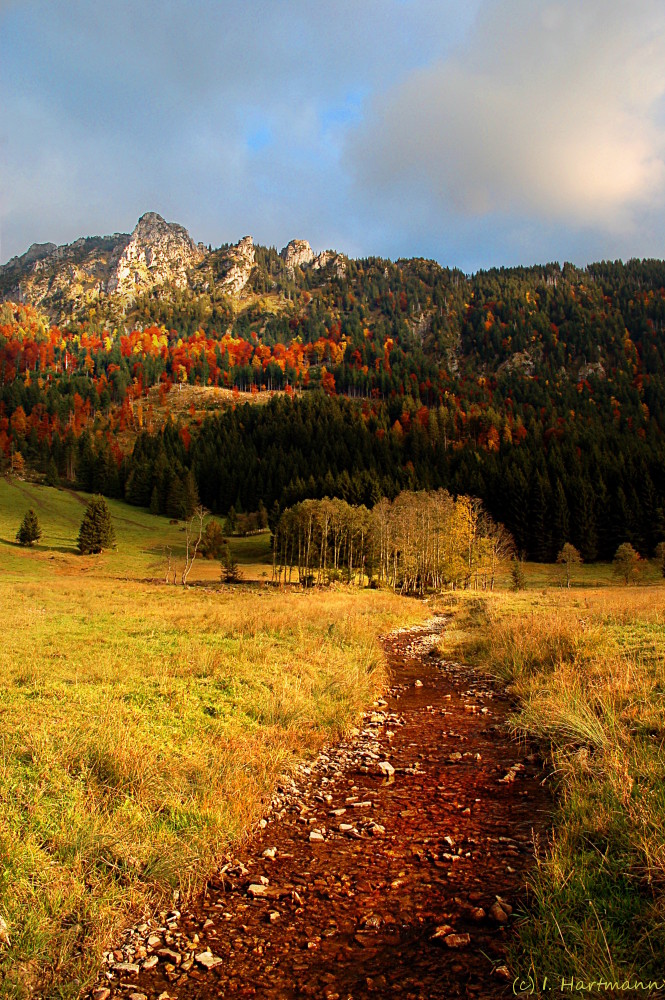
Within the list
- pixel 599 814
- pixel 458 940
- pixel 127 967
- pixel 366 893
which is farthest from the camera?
pixel 599 814

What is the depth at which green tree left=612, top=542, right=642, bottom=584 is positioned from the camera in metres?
71.5

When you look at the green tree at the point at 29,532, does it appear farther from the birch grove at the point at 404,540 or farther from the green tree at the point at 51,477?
the green tree at the point at 51,477

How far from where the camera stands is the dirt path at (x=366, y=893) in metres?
4.95

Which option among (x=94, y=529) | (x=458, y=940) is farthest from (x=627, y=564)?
(x=94, y=529)

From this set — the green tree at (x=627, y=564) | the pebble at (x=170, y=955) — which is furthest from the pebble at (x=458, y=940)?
the green tree at (x=627, y=564)

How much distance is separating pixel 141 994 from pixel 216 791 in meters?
3.23

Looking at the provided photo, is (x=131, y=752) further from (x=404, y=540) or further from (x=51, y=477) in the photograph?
(x=51, y=477)

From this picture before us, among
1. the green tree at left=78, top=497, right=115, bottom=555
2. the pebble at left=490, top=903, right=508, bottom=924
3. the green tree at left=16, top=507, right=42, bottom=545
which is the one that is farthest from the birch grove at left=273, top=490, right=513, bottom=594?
the pebble at left=490, top=903, right=508, bottom=924

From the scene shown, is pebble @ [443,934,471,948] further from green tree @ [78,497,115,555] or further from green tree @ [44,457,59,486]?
green tree @ [44,457,59,486]

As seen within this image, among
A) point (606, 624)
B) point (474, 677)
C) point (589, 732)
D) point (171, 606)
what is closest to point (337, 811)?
point (589, 732)

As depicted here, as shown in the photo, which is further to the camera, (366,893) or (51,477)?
(51,477)

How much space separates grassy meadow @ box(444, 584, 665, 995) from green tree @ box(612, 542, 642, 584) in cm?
6347

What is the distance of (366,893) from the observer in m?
6.29

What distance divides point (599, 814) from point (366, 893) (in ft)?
10.8
